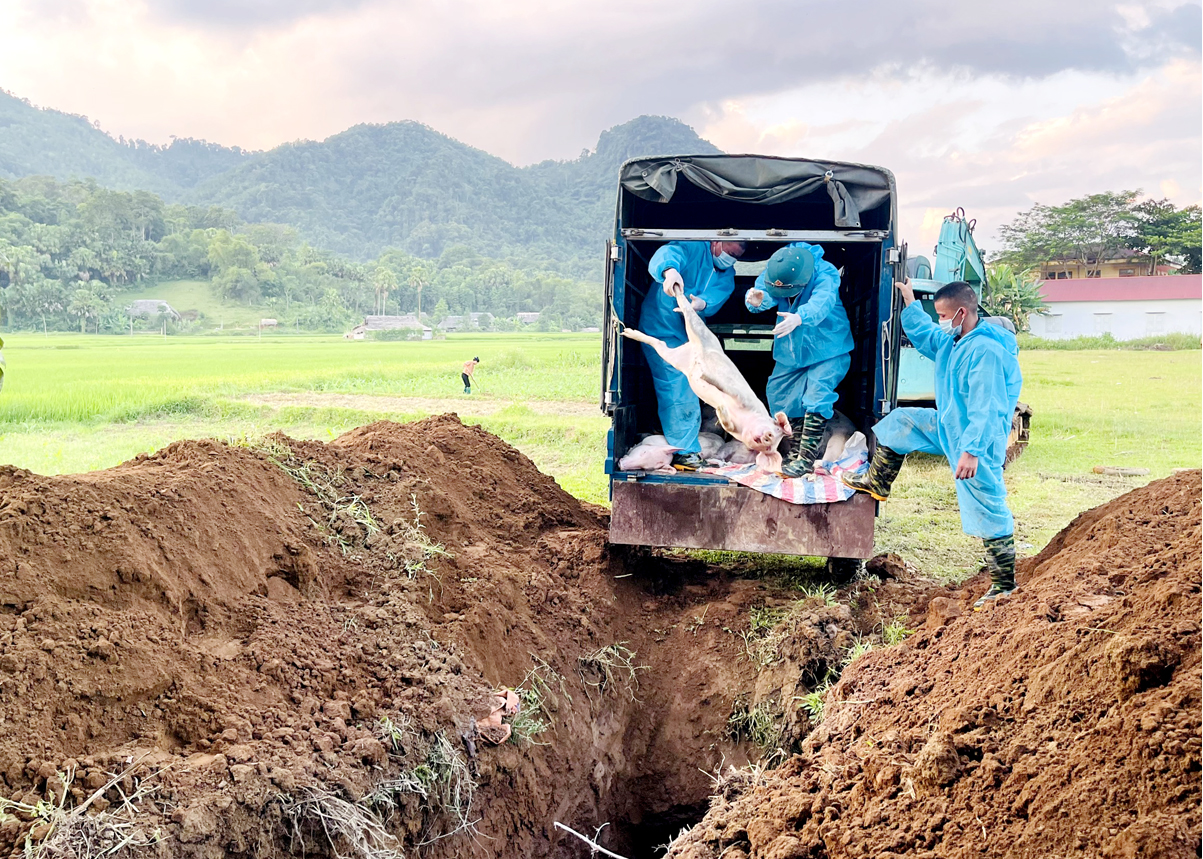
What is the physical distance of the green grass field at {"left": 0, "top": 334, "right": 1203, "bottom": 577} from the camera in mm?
8453

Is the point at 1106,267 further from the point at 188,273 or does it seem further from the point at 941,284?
the point at 188,273

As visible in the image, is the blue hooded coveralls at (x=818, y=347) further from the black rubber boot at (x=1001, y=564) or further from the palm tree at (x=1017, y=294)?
the palm tree at (x=1017, y=294)

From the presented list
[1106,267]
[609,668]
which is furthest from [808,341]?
[1106,267]

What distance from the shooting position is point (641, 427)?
6215 mm

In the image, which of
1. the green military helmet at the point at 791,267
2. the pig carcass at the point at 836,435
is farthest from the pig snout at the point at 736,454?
the green military helmet at the point at 791,267

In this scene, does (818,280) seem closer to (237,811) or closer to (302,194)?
(237,811)

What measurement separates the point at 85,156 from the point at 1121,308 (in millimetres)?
124712

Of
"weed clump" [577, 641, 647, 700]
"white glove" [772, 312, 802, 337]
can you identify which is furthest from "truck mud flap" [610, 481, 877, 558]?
"white glove" [772, 312, 802, 337]

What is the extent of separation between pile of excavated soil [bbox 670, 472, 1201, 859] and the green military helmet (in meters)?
2.48

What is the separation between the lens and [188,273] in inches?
2127

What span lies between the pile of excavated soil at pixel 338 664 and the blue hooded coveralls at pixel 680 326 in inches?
38.2

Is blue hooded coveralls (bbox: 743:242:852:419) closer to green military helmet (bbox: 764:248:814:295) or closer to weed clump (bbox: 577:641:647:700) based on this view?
green military helmet (bbox: 764:248:814:295)

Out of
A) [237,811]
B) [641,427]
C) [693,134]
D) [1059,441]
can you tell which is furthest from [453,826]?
[693,134]

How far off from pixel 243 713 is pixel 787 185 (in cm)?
403
